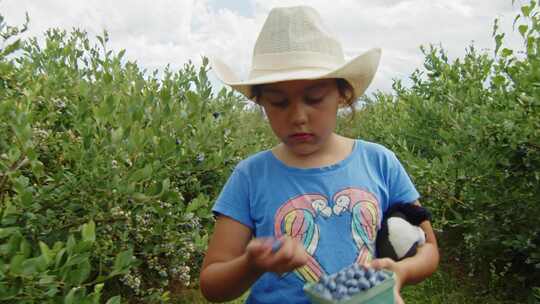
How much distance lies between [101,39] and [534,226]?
2758 mm

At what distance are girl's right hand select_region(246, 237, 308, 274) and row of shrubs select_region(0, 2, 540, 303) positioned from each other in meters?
0.60

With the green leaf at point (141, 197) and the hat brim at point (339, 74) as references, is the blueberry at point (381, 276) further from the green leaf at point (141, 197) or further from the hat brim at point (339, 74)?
the green leaf at point (141, 197)

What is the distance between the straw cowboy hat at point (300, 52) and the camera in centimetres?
160

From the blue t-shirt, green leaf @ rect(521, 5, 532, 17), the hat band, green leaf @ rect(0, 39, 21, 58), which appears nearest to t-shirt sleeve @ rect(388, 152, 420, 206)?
the blue t-shirt

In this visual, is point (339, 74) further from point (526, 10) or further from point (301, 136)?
point (526, 10)

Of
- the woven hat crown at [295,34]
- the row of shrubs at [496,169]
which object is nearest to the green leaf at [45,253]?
the woven hat crown at [295,34]

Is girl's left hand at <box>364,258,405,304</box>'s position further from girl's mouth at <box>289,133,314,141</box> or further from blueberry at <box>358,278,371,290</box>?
girl's mouth at <box>289,133,314,141</box>

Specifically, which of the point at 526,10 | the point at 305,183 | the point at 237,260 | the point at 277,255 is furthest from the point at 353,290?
the point at 526,10

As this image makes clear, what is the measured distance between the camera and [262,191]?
5.31 feet

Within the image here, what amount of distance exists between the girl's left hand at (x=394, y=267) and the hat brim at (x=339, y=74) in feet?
1.59

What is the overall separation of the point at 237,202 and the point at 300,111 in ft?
1.03

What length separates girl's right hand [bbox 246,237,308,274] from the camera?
1209 mm

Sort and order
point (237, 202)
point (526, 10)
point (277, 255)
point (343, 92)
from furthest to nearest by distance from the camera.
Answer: point (526, 10)
point (343, 92)
point (237, 202)
point (277, 255)

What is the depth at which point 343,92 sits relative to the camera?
5.69ft
